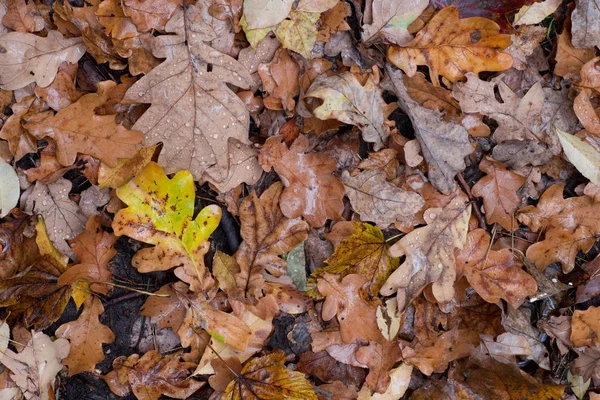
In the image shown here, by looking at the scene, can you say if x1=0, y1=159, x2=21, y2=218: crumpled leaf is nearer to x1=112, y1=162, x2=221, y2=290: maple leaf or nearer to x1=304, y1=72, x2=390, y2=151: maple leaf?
x1=112, y1=162, x2=221, y2=290: maple leaf

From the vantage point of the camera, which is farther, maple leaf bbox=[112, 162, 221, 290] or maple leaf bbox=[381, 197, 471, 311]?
maple leaf bbox=[381, 197, 471, 311]

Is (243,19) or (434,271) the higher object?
(243,19)

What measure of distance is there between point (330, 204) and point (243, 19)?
82cm

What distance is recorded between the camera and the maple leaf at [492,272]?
222cm

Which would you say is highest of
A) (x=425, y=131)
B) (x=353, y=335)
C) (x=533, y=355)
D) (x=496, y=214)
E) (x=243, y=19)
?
(x=243, y=19)

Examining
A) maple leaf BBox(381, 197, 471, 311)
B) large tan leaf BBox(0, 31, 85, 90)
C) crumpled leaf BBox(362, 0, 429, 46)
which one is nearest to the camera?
large tan leaf BBox(0, 31, 85, 90)

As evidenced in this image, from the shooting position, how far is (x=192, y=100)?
2010 mm

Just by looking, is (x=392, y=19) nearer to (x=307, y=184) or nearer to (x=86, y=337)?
(x=307, y=184)

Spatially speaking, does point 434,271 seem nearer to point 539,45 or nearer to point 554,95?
point 554,95

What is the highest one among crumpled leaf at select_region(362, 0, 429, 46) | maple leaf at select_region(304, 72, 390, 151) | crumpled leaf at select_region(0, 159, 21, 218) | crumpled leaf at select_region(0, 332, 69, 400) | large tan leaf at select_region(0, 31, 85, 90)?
crumpled leaf at select_region(362, 0, 429, 46)

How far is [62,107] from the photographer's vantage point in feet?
6.71

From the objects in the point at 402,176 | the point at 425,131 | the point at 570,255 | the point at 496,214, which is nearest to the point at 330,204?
the point at 402,176

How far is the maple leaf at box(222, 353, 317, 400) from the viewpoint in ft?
7.02

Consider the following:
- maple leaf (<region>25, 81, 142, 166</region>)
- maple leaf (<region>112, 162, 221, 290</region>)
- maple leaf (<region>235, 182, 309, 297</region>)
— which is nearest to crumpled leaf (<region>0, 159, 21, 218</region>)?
maple leaf (<region>25, 81, 142, 166</region>)
